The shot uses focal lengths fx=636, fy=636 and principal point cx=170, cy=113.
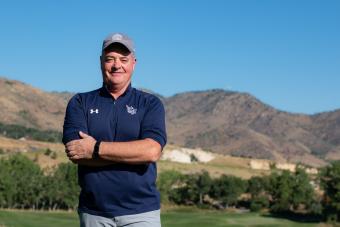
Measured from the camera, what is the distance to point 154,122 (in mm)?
6461

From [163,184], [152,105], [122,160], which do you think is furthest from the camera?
[163,184]

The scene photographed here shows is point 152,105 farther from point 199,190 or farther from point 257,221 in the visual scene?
point 199,190

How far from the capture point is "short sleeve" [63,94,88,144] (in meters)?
→ 6.44

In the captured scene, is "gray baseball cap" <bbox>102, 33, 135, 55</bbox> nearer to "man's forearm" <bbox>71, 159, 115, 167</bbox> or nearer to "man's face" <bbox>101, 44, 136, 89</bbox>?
"man's face" <bbox>101, 44, 136, 89</bbox>

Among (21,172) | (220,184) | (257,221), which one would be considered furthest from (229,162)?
(257,221)

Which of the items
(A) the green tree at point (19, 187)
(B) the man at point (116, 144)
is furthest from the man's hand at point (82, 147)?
(A) the green tree at point (19, 187)

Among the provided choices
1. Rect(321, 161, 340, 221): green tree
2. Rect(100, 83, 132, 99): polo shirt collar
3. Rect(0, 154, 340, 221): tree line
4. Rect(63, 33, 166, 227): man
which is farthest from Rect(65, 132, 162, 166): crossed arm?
Rect(0, 154, 340, 221): tree line

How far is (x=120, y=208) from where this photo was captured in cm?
616

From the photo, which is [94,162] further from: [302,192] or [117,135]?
[302,192]

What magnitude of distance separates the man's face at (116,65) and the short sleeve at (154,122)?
37 centimetres

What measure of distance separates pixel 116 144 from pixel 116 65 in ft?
2.79

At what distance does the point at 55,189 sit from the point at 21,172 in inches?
283

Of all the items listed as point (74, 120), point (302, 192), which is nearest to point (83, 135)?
point (74, 120)

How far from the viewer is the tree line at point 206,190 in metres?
92.2
